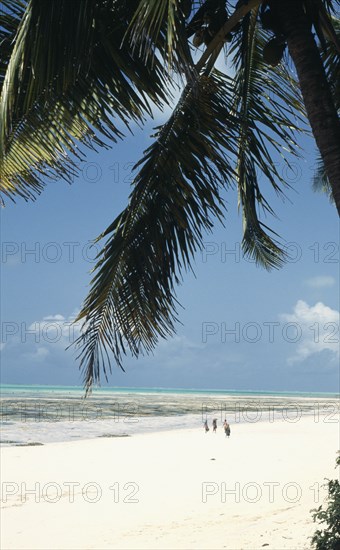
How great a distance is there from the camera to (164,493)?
13594mm

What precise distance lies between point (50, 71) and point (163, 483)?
12856 millimetres

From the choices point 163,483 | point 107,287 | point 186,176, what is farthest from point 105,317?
point 163,483

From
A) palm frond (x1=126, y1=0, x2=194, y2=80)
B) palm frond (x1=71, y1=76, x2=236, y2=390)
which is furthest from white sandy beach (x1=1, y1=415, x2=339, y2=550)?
palm frond (x1=126, y1=0, x2=194, y2=80)

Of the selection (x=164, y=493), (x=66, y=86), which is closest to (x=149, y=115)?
(x=66, y=86)

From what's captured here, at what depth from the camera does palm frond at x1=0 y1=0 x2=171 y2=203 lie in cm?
381

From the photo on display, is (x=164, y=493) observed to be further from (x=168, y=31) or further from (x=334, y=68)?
(x=168, y=31)

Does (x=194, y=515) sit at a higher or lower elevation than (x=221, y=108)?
lower

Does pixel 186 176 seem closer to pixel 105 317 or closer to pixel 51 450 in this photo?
pixel 105 317

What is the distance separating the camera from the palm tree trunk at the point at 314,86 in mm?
4105

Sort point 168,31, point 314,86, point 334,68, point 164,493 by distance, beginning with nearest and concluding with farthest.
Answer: point 168,31 < point 314,86 < point 334,68 < point 164,493

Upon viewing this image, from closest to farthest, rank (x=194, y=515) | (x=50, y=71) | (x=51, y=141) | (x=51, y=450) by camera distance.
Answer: (x=50, y=71), (x=51, y=141), (x=194, y=515), (x=51, y=450)

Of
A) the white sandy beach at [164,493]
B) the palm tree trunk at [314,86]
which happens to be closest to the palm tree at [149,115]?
the palm tree trunk at [314,86]

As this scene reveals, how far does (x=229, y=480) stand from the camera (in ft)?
50.4

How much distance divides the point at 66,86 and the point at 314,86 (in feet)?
5.65
